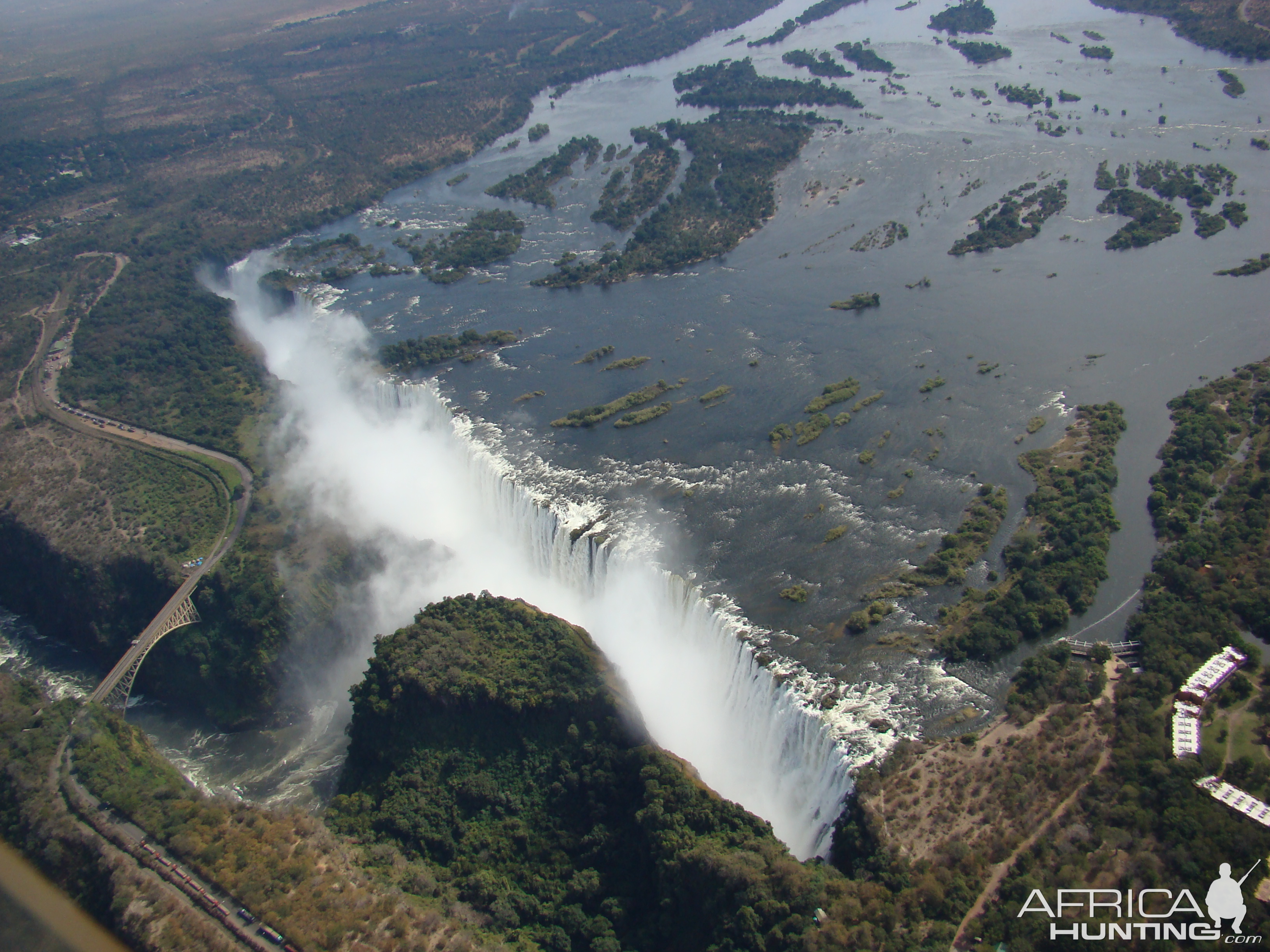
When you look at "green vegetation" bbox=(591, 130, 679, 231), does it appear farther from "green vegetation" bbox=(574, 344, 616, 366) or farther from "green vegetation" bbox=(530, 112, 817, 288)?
"green vegetation" bbox=(574, 344, 616, 366)

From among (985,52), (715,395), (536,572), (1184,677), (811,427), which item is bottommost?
(536,572)

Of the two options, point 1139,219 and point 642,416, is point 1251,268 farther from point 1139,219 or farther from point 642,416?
point 642,416

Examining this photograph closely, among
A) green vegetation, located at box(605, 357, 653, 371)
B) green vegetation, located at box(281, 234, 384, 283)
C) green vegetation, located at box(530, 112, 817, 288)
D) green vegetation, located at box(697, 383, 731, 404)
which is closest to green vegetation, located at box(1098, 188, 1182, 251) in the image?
green vegetation, located at box(530, 112, 817, 288)

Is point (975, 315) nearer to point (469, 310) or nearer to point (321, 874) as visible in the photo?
point (469, 310)

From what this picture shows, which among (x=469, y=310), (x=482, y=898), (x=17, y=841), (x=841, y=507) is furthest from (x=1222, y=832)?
(x=469, y=310)

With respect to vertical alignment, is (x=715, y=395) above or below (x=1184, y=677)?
above

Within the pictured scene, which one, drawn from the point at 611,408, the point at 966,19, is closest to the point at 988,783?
the point at 611,408
